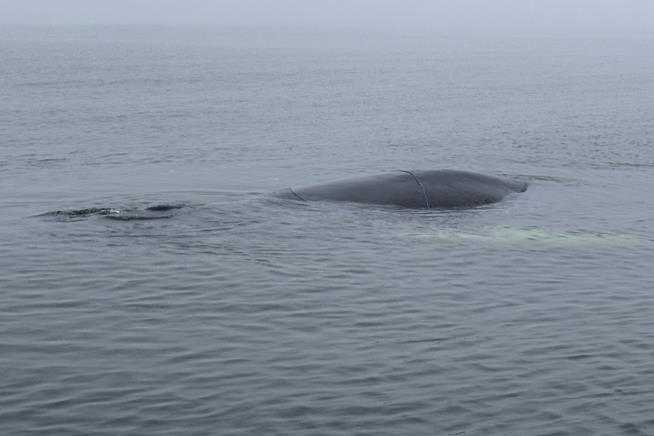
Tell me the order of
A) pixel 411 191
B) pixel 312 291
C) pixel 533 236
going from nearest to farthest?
pixel 312 291 → pixel 533 236 → pixel 411 191

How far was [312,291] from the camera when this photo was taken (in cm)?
2161

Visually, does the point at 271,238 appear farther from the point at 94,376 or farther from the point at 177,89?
the point at 177,89

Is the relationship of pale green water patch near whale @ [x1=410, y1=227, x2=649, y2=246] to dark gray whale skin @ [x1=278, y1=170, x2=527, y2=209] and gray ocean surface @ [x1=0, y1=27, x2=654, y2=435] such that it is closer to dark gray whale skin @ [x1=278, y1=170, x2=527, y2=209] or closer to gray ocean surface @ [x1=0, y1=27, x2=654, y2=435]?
gray ocean surface @ [x1=0, y1=27, x2=654, y2=435]

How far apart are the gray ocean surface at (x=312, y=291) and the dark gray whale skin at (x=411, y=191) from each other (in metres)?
0.61

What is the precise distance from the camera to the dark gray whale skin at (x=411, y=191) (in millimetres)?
29234

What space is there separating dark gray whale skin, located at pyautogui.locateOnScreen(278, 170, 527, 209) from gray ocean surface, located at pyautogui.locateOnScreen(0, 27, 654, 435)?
24.0 inches

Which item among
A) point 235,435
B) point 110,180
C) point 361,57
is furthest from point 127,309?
point 361,57

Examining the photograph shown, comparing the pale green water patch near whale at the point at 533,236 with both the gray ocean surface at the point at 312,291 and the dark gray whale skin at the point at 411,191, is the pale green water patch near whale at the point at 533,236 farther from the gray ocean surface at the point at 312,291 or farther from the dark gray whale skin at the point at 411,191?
the dark gray whale skin at the point at 411,191

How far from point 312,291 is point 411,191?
28.1ft

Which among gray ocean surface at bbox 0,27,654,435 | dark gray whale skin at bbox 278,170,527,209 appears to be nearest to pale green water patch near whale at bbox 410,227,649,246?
gray ocean surface at bbox 0,27,654,435

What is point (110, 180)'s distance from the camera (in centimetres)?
3525

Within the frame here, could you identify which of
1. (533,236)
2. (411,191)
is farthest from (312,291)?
(411,191)

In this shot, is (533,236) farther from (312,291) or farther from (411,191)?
(312,291)

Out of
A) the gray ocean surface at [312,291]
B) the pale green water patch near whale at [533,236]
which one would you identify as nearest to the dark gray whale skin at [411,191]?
the gray ocean surface at [312,291]
